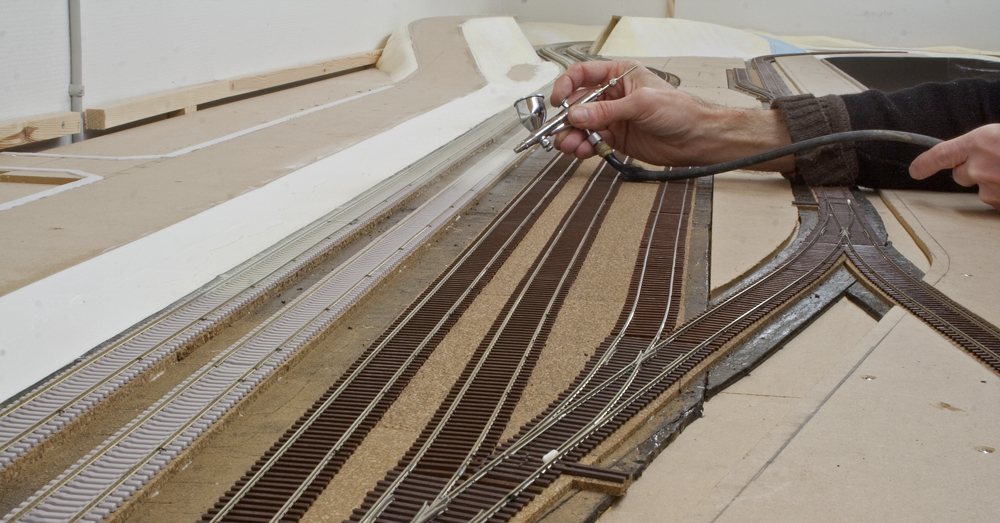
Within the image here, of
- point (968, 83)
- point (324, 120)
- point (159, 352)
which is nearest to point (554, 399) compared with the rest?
point (159, 352)

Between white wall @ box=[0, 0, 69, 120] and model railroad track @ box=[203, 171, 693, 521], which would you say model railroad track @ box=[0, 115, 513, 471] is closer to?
model railroad track @ box=[203, 171, 693, 521]

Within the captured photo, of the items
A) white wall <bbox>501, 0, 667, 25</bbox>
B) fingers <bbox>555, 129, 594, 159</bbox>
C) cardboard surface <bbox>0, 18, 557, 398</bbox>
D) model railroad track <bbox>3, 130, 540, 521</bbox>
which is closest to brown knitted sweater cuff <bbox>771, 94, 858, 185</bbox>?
fingers <bbox>555, 129, 594, 159</bbox>

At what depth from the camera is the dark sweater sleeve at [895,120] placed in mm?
3449

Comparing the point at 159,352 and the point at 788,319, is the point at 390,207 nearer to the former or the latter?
the point at 159,352

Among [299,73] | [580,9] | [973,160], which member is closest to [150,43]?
[299,73]

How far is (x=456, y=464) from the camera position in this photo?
Answer: 1618mm

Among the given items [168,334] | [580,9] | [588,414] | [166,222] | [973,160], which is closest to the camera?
[588,414]

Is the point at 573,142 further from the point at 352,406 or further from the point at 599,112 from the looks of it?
the point at 352,406

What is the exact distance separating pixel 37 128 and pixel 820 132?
168 inches

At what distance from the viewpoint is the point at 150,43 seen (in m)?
5.66

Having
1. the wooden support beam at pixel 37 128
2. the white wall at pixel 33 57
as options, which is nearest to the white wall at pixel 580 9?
the white wall at pixel 33 57

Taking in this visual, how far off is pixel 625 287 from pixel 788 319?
0.52 metres

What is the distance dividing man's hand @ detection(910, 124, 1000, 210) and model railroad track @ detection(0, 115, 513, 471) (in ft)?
6.99

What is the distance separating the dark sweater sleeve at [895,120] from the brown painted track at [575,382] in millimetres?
686
